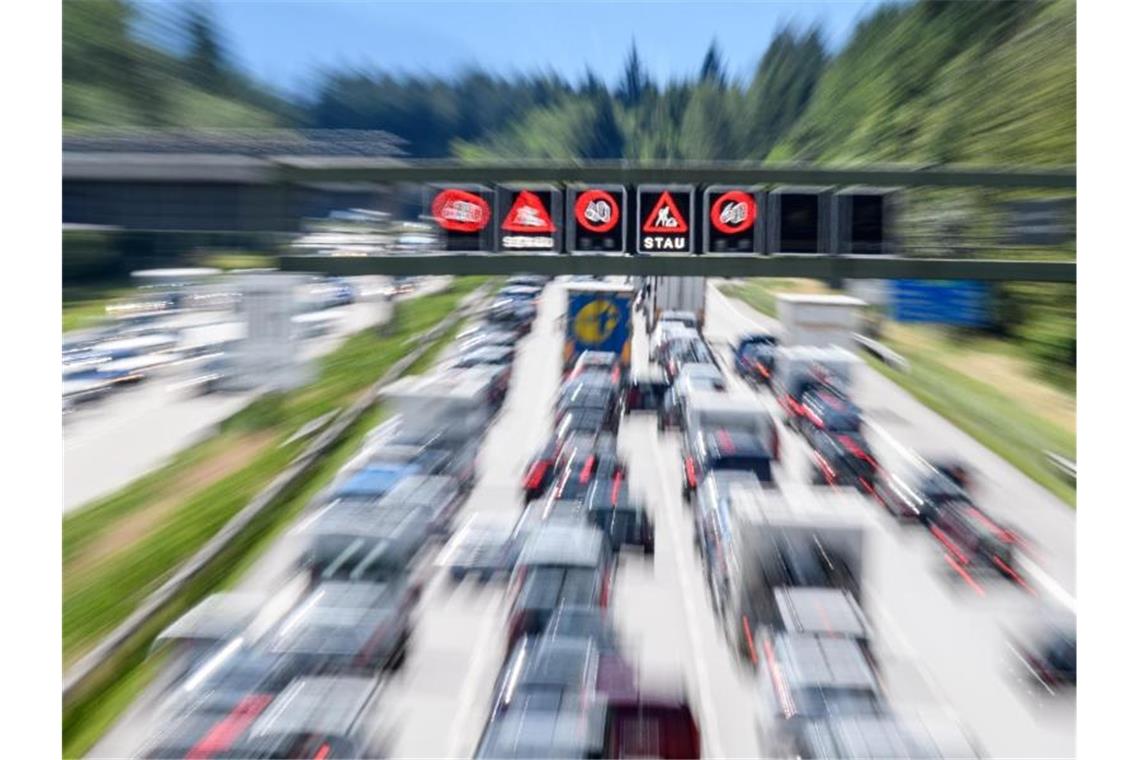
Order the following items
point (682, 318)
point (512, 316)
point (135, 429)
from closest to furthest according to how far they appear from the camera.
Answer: point (135, 429) → point (682, 318) → point (512, 316)

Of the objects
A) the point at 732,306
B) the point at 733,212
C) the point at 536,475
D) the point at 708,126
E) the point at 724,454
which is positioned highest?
the point at 708,126

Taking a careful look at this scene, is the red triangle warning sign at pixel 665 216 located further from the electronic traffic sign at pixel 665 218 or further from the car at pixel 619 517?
the car at pixel 619 517

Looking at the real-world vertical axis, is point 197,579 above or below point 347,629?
below

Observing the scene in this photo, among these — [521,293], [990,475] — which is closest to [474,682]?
[990,475]

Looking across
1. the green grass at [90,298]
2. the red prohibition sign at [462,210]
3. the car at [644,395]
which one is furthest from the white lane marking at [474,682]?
the green grass at [90,298]

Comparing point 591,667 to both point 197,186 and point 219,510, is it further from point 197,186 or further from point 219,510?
point 197,186

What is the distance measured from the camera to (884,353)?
1324 inches

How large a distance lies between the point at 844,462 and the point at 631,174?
8245 millimetres

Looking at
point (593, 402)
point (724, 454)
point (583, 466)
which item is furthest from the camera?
point (593, 402)

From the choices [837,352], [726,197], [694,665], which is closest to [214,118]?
[837,352]

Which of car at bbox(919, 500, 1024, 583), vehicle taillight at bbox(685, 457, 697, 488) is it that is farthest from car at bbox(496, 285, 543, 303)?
car at bbox(919, 500, 1024, 583)

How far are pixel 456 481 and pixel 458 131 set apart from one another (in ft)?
292

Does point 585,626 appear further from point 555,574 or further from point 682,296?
point 682,296

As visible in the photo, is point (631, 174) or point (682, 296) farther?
point (682, 296)
